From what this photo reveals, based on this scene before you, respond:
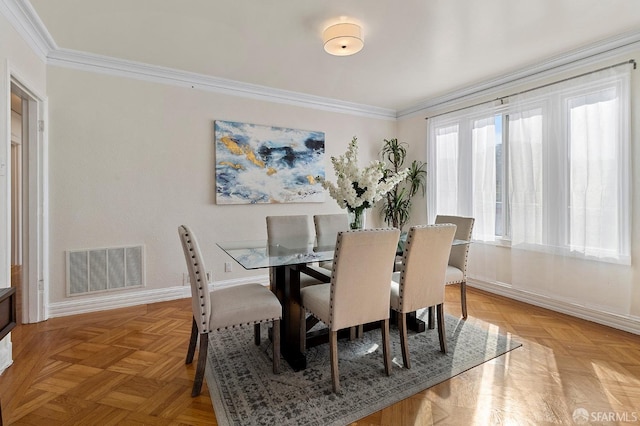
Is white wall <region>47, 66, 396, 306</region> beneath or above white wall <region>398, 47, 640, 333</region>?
above

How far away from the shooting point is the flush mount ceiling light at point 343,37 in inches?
98.5

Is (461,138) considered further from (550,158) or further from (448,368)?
(448,368)

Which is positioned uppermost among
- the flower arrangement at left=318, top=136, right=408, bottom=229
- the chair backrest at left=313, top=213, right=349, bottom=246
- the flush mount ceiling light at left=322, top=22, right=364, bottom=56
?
the flush mount ceiling light at left=322, top=22, right=364, bottom=56

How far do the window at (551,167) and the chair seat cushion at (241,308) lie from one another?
295 centimetres

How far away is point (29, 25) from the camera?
2523 millimetres

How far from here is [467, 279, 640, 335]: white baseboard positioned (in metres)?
2.84

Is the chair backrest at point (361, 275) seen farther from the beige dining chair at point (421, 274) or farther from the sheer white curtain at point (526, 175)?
the sheer white curtain at point (526, 175)

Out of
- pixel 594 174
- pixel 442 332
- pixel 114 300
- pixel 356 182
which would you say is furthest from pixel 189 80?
pixel 594 174

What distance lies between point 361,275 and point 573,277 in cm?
255

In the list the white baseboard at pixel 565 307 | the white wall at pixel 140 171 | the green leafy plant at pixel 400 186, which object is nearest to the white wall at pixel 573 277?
the white baseboard at pixel 565 307

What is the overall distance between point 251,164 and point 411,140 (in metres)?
2.56

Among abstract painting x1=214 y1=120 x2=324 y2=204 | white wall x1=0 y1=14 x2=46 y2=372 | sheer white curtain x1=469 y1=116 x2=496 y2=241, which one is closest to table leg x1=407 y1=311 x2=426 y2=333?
sheer white curtain x1=469 y1=116 x2=496 y2=241

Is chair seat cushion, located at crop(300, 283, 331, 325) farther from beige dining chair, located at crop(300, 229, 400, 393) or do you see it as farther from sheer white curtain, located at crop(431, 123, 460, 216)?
sheer white curtain, located at crop(431, 123, 460, 216)

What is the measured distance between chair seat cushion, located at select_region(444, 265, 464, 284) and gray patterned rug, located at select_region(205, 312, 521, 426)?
430 mm
